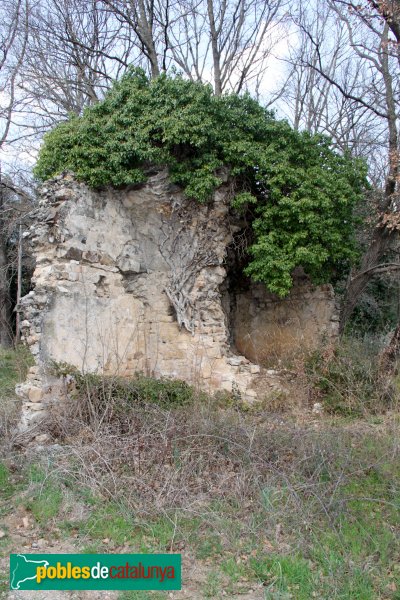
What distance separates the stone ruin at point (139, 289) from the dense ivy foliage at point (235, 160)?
0.43m

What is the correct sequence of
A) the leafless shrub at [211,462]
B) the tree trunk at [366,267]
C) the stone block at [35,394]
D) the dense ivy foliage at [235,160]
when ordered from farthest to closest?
the tree trunk at [366,267] → the dense ivy foliage at [235,160] → the stone block at [35,394] → the leafless shrub at [211,462]

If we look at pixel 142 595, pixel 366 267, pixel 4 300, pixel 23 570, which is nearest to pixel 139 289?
pixel 366 267

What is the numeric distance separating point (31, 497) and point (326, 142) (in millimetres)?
8143

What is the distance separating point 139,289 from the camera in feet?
→ 29.9

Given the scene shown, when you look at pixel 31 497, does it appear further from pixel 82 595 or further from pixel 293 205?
pixel 293 205

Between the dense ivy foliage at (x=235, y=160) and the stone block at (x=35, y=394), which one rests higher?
the dense ivy foliage at (x=235, y=160)

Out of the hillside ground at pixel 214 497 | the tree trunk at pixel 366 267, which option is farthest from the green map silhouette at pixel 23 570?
the tree trunk at pixel 366 267

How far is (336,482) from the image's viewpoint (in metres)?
4.90

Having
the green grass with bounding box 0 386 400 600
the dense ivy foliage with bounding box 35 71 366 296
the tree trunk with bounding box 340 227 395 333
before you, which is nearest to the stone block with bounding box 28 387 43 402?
the green grass with bounding box 0 386 400 600

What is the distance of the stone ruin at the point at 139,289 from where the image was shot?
7676 millimetres

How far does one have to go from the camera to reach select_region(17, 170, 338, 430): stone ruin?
7.68 metres

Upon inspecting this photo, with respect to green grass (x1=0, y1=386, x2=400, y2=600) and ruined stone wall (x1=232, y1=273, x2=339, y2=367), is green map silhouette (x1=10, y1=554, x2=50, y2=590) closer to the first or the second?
green grass (x1=0, y1=386, x2=400, y2=600)

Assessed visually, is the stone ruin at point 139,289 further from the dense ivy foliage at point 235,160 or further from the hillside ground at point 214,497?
the hillside ground at point 214,497

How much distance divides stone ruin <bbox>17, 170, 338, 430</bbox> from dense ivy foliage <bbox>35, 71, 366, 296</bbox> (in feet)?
1.42
